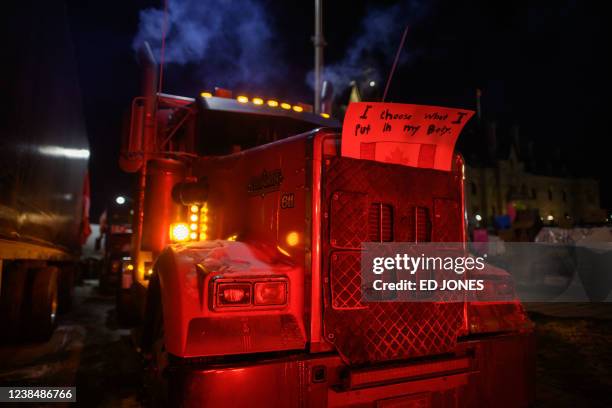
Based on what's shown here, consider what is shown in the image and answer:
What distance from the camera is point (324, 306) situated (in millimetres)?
2590

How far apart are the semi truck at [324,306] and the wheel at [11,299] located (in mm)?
3322

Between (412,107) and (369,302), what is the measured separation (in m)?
1.37

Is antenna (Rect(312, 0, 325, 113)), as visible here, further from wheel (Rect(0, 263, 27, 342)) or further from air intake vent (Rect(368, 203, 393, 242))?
air intake vent (Rect(368, 203, 393, 242))

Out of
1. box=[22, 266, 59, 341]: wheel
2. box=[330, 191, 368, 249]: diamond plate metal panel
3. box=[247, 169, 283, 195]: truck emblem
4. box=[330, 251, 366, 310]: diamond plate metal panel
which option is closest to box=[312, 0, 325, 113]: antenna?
box=[22, 266, 59, 341]: wheel

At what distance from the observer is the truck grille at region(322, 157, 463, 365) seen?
2.63 meters

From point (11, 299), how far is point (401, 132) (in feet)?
19.8

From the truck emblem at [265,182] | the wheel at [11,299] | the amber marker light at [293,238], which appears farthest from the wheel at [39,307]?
the amber marker light at [293,238]

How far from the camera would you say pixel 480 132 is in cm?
4759

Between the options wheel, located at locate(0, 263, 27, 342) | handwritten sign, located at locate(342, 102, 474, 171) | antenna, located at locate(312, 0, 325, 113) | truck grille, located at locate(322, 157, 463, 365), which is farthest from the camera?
antenna, located at locate(312, 0, 325, 113)

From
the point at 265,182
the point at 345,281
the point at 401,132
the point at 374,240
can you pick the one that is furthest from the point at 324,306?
the point at 401,132

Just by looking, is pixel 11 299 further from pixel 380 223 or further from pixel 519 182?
pixel 519 182

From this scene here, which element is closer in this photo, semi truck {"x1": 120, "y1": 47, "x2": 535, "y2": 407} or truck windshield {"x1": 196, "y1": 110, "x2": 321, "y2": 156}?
semi truck {"x1": 120, "y1": 47, "x2": 535, "y2": 407}

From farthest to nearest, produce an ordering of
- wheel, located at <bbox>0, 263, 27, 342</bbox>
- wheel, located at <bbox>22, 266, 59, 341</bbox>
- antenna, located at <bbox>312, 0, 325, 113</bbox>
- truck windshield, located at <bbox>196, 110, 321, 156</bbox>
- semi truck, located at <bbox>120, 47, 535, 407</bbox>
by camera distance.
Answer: antenna, located at <bbox>312, 0, 325, 113</bbox>, wheel, located at <bbox>22, 266, 59, 341</bbox>, wheel, located at <bbox>0, 263, 27, 342</bbox>, truck windshield, located at <bbox>196, 110, 321, 156</bbox>, semi truck, located at <bbox>120, 47, 535, 407</bbox>

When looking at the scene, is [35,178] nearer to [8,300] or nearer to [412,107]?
[8,300]
